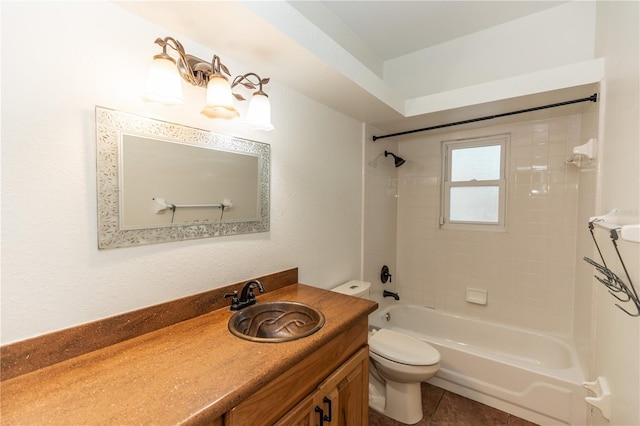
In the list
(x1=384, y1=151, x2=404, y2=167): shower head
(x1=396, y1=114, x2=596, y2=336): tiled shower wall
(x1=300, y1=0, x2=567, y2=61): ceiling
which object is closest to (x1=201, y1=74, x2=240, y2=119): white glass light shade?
(x1=300, y1=0, x2=567, y2=61): ceiling

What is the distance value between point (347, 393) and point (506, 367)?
4.31 feet

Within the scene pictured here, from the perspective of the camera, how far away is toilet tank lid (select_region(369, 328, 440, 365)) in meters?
1.74

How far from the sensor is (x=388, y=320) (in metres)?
2.69

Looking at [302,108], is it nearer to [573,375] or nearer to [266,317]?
[266,317]

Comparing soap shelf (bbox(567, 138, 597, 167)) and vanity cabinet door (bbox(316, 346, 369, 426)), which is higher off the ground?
soap shelf (bbox(567, 138, 597, 167))

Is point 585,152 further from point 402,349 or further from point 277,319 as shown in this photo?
point 277,319

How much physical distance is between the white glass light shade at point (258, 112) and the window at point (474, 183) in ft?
6.76

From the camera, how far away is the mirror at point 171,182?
99 centimetres

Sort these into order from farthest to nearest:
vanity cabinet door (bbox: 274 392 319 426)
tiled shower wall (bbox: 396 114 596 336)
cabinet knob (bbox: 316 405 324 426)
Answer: tiled shower wall (bbox: 396 114 596 336), cabinet knob (bbox: 316 405 324 426), vanity cabinet door (bbox: 274 392 319 426)

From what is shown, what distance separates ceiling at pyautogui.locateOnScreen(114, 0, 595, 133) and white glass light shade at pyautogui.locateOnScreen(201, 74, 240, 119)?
23 centimetres

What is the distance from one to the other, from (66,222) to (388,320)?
2.55m

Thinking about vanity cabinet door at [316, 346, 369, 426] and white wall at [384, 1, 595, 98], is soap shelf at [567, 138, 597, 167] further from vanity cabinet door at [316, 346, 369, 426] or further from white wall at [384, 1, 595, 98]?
vanity cabinet door at [316, 346, 369, 426]

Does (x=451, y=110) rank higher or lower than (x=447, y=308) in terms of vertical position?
higher

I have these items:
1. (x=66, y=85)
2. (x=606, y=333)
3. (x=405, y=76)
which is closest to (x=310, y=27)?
(x=66, y=85)
